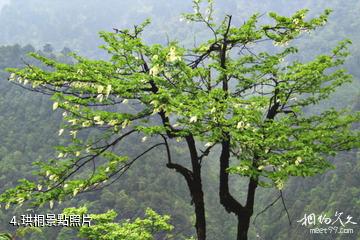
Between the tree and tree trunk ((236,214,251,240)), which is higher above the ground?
the tree

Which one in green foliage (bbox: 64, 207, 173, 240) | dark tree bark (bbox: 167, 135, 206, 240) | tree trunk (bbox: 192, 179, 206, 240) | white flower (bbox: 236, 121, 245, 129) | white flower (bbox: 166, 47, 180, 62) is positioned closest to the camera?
white flower (bbox: 236, 121, 245, 129)

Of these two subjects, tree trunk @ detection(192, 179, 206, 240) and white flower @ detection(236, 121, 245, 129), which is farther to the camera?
tree trunk @ detection(192, 179, 206, 240)

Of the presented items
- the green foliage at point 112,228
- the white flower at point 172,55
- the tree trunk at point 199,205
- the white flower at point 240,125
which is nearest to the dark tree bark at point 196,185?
the tree trunk at point 199,205

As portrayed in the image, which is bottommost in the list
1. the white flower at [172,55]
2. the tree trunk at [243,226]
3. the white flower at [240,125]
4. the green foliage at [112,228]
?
the tree trunk at [243,226]

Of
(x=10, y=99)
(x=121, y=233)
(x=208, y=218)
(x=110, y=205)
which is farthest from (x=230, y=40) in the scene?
(x=10, y=99)

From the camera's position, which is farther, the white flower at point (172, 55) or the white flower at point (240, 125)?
the white flower at point (172, 55)

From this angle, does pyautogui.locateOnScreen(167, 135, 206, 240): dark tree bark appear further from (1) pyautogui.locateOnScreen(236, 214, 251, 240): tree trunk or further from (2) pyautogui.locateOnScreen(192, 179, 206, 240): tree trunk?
(1) pyautogui.locateOnScreen(236, 214, 251, 240): tree trunk

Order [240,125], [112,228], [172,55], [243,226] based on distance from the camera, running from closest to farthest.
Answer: [240,125]
[172,55]
[243,226]
[112,228]

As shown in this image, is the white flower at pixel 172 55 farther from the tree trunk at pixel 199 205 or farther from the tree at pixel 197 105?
the tree trunk at pixel 199 205

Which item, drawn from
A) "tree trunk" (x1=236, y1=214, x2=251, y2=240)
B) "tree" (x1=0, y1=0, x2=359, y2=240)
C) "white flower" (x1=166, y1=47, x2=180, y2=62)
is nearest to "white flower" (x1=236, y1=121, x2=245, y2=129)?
"tree" (x1=0, y1=0, x2=359, y2=240)

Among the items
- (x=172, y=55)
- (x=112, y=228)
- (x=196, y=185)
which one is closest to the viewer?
(x=172, y=55)

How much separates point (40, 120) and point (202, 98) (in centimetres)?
7888

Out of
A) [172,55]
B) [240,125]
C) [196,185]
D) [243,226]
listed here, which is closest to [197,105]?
[240,125]

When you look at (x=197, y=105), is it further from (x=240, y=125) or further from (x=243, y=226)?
(x=243, y=226)
